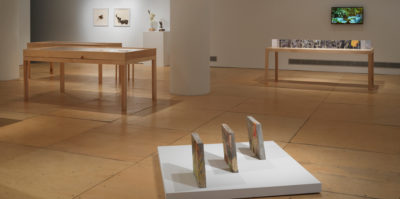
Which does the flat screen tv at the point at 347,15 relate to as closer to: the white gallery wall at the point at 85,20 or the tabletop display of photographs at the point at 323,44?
the tabletop display of photographs at the point at 323,44

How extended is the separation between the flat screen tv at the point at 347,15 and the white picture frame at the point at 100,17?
7.50m

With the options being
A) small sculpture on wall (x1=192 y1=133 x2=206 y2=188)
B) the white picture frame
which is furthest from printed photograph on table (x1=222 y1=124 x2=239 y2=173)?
the white picture frame

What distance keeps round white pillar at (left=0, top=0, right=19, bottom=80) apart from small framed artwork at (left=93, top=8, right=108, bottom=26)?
5.32 m

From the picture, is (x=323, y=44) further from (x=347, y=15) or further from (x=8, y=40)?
(x=8, y=40)

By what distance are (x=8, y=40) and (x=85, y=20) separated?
19.6ft

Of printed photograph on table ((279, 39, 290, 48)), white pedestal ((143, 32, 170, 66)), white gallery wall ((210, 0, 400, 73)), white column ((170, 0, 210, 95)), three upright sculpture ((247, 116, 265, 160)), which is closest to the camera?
three upright sculpture ((247, 116, 265, 160))

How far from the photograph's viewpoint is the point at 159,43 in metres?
14.2

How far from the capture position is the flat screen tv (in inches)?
488

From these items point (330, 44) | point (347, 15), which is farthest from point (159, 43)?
point (330, 44)

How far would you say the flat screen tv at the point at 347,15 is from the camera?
1241 centimetres

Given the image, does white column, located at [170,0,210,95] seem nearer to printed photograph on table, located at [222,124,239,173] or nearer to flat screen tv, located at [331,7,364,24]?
printed photograph on table, located at [222,124,239,173]

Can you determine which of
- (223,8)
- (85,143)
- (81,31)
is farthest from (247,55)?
(85,143)

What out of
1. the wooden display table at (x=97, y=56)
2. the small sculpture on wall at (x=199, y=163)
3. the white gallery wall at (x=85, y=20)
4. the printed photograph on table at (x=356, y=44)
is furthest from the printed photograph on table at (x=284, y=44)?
the small sculpture on wall at (x=199, y=163)

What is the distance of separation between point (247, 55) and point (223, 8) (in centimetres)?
159
